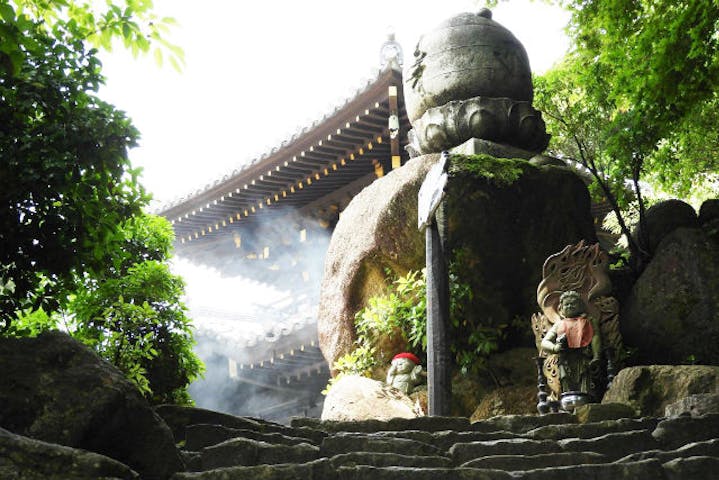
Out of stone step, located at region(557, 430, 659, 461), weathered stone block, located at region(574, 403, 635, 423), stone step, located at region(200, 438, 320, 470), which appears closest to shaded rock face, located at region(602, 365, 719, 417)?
weathered stone block, located at region(574, 403, 635, 423)

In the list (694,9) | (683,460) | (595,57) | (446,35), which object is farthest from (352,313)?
(683,460)

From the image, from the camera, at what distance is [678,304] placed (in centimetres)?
972

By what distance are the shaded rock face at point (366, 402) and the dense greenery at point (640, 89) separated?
4082mm

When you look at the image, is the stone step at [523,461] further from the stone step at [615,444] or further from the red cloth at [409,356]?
the red cloth at [409,356]

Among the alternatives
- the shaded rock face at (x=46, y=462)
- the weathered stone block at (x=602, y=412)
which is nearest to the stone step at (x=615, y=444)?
the weathered stone block at (x=602, y=412)

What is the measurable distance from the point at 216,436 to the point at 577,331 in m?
4.69

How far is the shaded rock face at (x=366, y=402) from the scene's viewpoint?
9.68m

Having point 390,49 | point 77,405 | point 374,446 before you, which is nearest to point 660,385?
point 374,446

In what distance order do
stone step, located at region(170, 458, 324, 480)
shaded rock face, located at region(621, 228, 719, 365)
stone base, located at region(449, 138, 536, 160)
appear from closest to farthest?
stone step, located at region(170, 458, 324, 480)
shaded rock face, located at region(621, 228, 719, 365)
stone base, located at region(449, 138, 536, 160)

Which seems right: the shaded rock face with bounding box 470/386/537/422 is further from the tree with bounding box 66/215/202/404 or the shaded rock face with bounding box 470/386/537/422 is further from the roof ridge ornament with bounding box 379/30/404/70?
the roof ridge ornament with bounding box 379/30/404/70

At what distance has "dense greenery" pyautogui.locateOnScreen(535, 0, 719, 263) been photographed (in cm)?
793

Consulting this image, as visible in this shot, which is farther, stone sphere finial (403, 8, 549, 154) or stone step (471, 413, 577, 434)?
stone sphere finial (403, 8, 549, 154)

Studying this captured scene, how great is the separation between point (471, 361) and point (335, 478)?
6.96 meters

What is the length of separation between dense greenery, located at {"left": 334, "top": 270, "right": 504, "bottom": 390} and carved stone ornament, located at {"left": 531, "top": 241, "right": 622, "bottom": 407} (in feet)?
5.70
